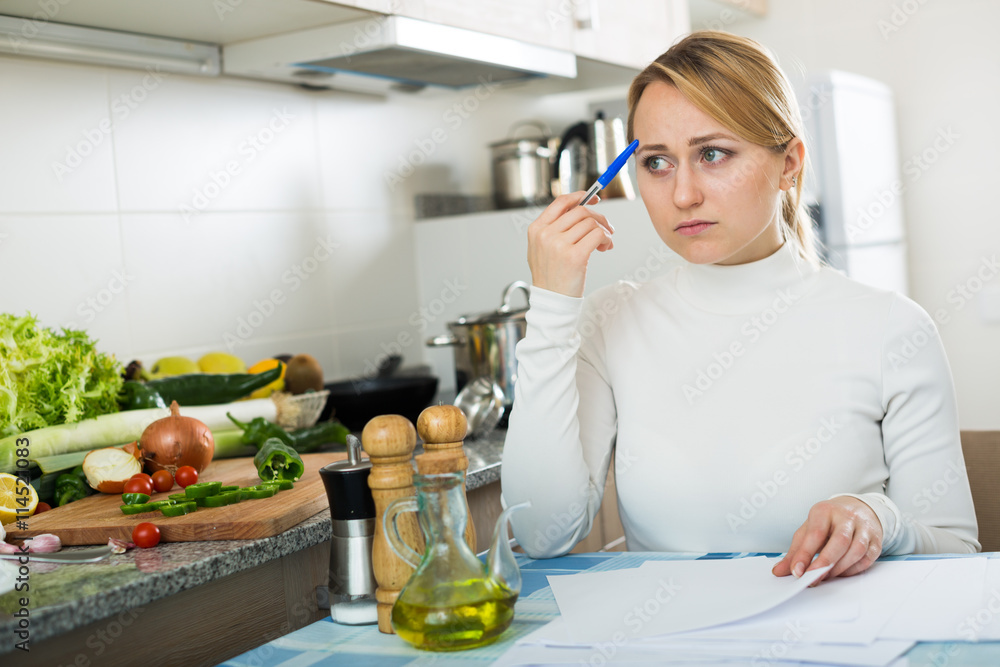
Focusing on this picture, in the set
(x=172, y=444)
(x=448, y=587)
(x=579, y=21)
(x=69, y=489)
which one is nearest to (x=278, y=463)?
(x=172, y=444)

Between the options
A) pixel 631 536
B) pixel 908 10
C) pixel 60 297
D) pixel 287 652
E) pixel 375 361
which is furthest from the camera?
pixel 908 10

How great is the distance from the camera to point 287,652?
84 cm

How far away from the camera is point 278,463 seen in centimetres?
125

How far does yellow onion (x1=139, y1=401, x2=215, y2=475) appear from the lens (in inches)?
50.3

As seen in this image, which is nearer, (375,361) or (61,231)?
(61,231)

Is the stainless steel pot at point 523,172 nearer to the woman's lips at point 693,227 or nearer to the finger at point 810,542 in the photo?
the woman's lips at point 693,227

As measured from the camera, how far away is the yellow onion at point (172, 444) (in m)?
1.28

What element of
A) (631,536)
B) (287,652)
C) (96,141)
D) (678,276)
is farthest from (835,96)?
(287,652)

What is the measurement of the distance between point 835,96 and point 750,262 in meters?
1.34

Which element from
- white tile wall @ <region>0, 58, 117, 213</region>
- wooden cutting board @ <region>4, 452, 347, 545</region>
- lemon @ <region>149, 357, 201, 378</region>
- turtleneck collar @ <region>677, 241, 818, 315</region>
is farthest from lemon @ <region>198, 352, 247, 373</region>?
turtleneck collar @ <region>677, 241, 818, 315</region>

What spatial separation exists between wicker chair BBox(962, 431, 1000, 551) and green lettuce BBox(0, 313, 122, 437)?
1239mm

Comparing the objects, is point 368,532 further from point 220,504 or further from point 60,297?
point 60,297

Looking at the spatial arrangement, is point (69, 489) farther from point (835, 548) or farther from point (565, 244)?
point (835, 548)

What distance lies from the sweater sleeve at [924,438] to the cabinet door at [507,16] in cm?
96
